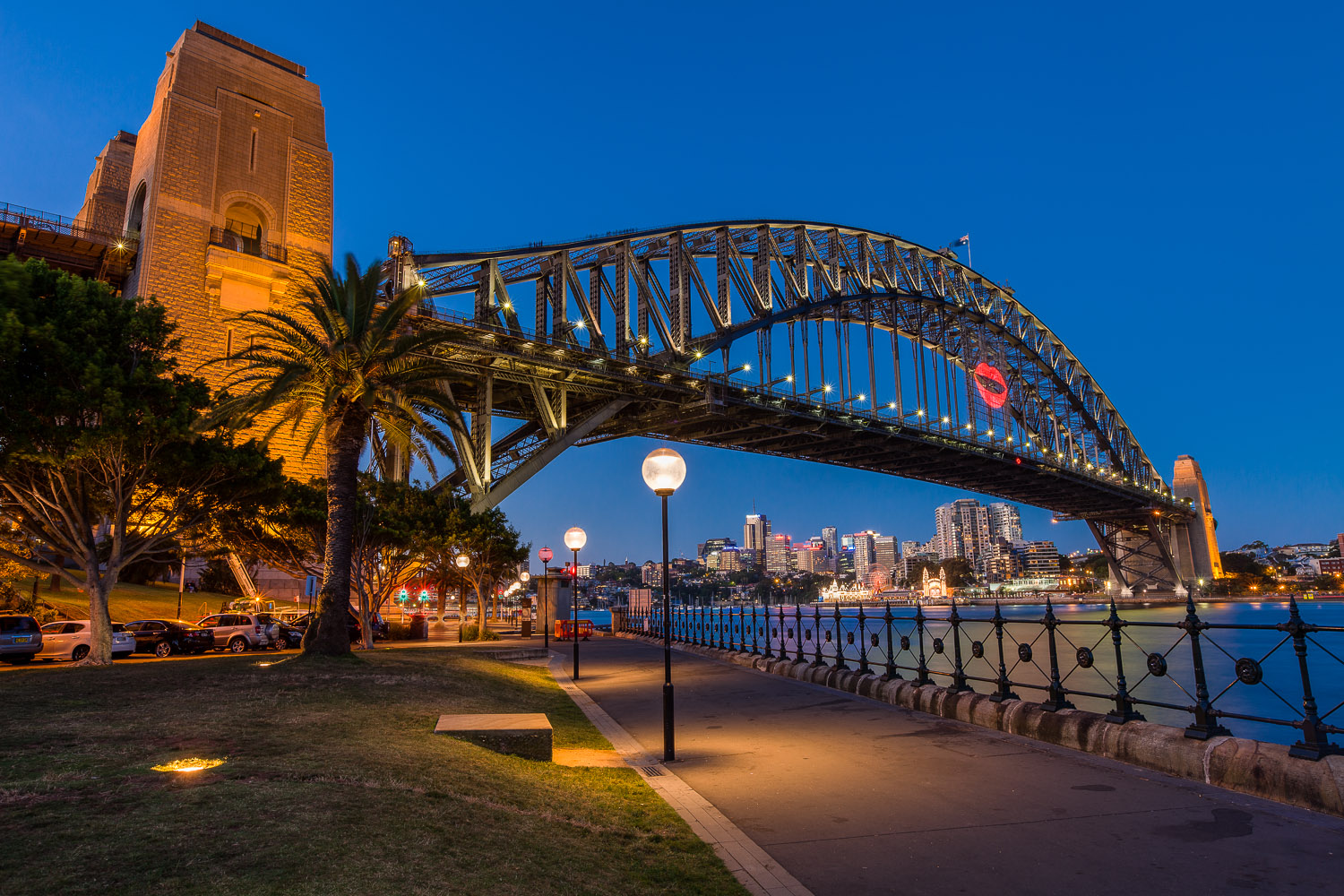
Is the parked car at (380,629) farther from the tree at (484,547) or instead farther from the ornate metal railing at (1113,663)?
the ornate metal railing at (1113,663)

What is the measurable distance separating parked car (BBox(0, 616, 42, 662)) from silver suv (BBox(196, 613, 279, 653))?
23.0 ft

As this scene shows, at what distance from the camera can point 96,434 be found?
62.1ft

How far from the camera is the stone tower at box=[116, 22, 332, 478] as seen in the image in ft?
138

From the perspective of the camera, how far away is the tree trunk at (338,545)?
18.6 meters

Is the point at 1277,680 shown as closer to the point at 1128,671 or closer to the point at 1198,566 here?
the point at 1128,671

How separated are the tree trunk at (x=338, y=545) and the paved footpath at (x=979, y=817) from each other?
1002cm

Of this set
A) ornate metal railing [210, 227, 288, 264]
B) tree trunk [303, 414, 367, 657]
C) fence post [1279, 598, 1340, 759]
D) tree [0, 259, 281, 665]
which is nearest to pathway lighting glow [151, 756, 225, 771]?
fence post [1279, 598, 1340, 759]

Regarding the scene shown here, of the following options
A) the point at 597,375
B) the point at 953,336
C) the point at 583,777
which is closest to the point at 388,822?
the point at 583,777

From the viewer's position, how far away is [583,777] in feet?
27.9

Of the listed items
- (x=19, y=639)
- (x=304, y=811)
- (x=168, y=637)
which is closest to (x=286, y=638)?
(x=168, y=637)

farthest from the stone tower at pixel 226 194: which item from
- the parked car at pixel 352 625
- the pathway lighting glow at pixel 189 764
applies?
the pathway lighting glow at pixel 189 764

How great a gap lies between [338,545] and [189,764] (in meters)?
13.7

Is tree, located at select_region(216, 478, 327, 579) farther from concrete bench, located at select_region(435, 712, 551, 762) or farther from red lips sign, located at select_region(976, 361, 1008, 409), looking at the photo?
red lips sign, located at select_region(976, 361, 1008, 409)

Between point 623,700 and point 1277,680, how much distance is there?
3694 centimetres
